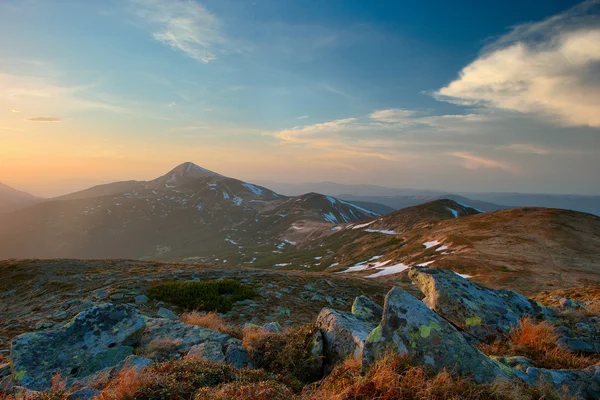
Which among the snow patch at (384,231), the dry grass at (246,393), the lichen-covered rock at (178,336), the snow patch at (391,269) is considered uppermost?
the dry grass at (246,393)

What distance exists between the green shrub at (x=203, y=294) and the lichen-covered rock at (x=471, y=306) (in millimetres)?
11199

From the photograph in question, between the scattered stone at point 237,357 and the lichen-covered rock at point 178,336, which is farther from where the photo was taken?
the lichen-covered rock at point 178,336

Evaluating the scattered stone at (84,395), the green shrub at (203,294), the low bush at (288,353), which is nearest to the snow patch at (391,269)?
the green shrub at (203,294)

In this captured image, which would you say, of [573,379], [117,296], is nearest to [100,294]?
[117,296]

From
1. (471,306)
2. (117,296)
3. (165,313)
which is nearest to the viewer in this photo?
(471,306)

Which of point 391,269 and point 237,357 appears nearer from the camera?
point 237,357

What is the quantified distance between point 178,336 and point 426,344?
762 cm

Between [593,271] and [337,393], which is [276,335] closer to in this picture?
[337,393]

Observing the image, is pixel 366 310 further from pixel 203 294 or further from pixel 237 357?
pixel 203 294

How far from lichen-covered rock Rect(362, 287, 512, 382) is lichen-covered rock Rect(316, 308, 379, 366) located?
103 cm

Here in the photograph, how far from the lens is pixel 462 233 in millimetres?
61844

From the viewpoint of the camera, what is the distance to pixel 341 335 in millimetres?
7805

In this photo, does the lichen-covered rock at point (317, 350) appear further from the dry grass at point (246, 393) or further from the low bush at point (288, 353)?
the dry grass at point (246, 393)

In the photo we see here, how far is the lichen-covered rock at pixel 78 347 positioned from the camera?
7.32m
